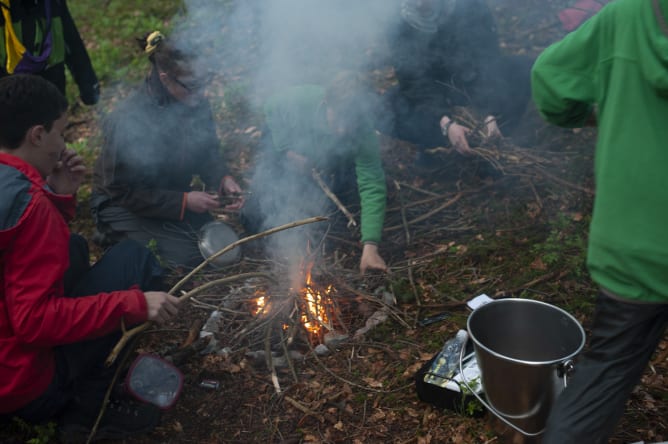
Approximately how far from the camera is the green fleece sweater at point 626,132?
1890 millimetres

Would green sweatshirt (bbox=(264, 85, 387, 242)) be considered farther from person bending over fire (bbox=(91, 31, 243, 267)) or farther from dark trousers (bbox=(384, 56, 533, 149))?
dark trousers (bbox=(384, 56, 533, 149))

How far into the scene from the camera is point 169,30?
8695 millimetres

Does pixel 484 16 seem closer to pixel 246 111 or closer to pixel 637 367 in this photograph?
pixel 246 111

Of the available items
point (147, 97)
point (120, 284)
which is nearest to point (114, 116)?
point (147, 97)

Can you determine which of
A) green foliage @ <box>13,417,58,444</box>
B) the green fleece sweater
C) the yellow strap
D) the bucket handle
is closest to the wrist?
the bucket handle

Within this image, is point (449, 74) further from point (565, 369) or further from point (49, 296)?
point (49, 296)

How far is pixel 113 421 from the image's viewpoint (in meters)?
3.08

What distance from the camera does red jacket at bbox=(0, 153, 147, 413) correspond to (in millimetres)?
2566

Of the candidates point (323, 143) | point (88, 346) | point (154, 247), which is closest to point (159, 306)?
point (88, 346)

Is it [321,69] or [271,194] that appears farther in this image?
[321,69]

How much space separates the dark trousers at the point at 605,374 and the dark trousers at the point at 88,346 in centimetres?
232

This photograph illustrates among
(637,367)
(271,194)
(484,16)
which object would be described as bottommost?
(271,194)

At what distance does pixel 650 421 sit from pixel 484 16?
388cm

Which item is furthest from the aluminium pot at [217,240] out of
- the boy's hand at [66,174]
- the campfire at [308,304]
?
the boy's hand at [66,174]
